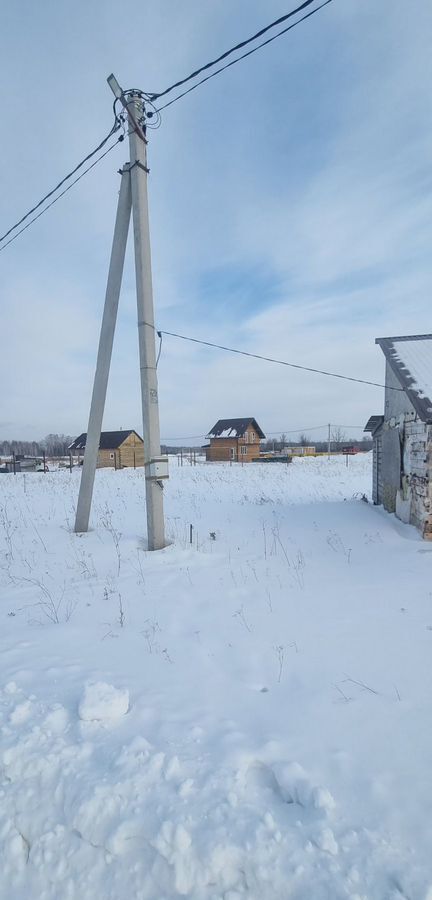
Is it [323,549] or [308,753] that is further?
[323,549]

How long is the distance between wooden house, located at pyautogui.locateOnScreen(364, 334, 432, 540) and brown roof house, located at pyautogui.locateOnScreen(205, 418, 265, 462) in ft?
103

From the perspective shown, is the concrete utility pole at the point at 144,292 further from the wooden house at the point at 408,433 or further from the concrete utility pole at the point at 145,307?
the wooden house at the point at 408,433

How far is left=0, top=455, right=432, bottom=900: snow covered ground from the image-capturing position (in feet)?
5.20

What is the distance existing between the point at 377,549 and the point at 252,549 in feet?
6.78

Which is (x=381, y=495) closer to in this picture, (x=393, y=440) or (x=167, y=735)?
(x=393, y=440)

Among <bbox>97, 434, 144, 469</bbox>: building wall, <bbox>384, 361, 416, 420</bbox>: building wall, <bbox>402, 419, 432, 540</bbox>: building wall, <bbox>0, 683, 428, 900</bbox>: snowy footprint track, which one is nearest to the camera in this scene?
<bbox>0, 683, 428, 900</bbox>: snowy footprint track

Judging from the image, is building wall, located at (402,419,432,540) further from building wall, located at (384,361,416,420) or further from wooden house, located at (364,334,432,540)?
building wall, located at (384,361,416,420)

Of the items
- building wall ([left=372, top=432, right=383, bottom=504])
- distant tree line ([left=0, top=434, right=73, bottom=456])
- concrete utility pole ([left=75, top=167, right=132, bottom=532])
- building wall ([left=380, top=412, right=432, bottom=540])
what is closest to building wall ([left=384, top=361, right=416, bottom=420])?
building wall ([left=380, top=412, right=432, bottom=540])

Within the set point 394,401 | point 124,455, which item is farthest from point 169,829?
point 124,455

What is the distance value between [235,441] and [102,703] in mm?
40594

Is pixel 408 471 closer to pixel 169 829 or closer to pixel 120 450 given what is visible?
pixel 169 829

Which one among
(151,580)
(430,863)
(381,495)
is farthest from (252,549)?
(381,495)

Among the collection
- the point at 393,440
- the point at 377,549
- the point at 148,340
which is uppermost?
the point at 148,340

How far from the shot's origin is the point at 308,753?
2.14 m
